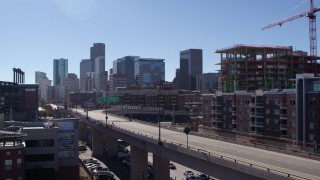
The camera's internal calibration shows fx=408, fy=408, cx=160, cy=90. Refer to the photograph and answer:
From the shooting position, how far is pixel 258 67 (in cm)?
13638

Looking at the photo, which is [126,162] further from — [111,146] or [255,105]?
[255,105]

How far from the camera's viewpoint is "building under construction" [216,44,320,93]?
13400 centimetres

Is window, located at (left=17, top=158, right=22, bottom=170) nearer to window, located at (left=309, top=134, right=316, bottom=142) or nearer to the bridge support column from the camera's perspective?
window, located at (left=309, top=134, right=316, bottom=142)

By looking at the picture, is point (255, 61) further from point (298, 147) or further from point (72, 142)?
point (72, 142)

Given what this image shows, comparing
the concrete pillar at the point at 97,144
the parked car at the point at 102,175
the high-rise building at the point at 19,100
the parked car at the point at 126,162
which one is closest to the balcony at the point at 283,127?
the parked car at the point at 126,162

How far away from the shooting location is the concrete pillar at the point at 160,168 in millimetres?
72875

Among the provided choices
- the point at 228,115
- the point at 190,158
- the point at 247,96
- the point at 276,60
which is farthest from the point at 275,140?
the point at 276,60

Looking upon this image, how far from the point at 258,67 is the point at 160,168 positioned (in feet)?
244

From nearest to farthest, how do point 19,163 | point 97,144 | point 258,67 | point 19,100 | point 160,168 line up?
point 19,163 → point 160,168 → point 97,144 → point 258,67 → point 19,100

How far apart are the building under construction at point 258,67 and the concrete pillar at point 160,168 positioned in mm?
65140

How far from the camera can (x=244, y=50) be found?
133 m

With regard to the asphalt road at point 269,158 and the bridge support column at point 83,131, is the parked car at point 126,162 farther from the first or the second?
the bridge support column at point 83,131

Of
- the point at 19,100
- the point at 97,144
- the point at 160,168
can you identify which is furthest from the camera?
the point at 19,100

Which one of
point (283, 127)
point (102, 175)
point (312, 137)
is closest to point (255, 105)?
point (283, 127)
